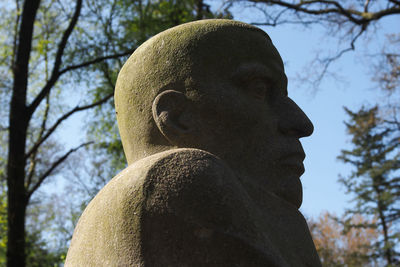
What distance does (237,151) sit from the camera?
2510mm

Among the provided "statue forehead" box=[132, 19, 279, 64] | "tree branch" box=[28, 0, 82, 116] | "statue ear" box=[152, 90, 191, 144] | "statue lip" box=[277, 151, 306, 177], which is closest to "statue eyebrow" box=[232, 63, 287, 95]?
"statue forehead" box=[132, 19, 279, 64]

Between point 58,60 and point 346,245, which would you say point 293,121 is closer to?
point 58,60

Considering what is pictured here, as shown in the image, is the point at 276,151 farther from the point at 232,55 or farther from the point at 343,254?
the point at 343,254

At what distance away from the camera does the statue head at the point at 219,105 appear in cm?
250

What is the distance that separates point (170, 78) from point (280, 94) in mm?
678

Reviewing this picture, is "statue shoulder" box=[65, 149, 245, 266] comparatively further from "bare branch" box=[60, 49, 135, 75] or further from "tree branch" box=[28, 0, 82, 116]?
"bare branch" box=[60, 49, 135, 75]

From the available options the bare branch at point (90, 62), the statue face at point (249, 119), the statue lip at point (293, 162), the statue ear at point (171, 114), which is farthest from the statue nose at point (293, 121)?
the bare branch at point (90, 62)

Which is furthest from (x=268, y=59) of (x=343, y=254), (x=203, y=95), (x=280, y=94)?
(x=343, y=254)

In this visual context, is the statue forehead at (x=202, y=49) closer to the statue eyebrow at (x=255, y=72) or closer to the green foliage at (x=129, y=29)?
the statue eyebrow at (x=255, y=72)

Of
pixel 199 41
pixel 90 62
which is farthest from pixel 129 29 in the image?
pixel 199 41

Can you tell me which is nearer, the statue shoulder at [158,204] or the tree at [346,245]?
the statue shoulder at [158,204]

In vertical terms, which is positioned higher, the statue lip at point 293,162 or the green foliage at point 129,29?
the green foliage at point 129,29

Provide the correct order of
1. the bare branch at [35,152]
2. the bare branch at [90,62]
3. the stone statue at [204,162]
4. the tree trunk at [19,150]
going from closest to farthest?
the stone statue at [204,162] → the tree trunk at [19,150] → the bare branch at [90,62] → the bare branch at [35,152]

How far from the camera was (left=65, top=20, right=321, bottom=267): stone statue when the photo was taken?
1990 millimetres
